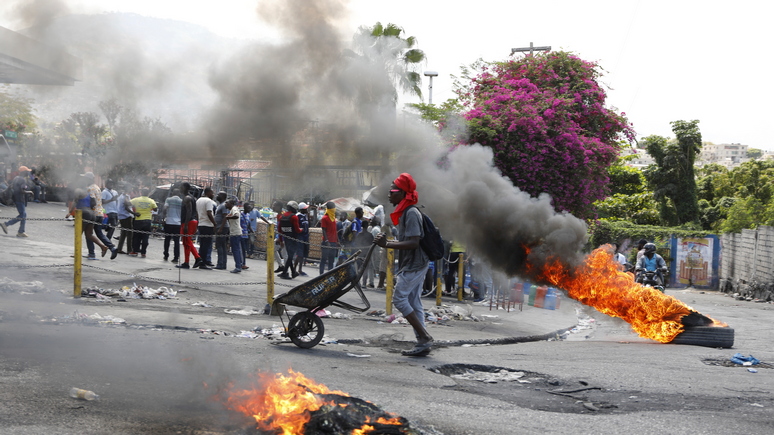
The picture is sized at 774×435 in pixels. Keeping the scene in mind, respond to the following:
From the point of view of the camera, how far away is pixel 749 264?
20469mm

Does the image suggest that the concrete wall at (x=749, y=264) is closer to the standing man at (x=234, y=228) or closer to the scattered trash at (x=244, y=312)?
the standing man at (x=234, y=228)

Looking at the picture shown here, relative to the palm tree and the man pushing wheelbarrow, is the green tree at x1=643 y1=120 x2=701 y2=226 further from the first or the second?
the man pushing wheelbarrow

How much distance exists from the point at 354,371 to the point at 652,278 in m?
7.97

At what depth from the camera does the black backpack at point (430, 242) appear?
678cm

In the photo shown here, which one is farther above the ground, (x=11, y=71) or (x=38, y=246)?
(x=11, y=71)

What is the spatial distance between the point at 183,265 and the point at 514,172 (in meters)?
7.60

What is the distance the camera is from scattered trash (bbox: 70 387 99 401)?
429 cm

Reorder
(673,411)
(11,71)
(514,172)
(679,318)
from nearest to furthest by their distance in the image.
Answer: (673,411), (11,71), (679,318), (514,172)

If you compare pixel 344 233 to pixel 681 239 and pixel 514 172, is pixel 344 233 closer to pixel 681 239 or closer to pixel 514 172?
pixel 514 172

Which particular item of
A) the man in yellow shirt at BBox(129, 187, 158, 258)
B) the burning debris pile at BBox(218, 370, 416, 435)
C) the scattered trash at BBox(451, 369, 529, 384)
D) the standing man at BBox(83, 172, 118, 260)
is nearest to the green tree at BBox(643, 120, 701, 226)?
the man in yellow shirt at BBox(129, 187, 158, 258)

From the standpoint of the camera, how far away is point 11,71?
6090 mm

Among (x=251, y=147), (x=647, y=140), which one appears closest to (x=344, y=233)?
(x=251, y=147)

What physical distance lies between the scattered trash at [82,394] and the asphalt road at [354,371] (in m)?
0.06

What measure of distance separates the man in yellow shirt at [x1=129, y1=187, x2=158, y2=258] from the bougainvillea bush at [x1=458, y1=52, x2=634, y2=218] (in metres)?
7.11
